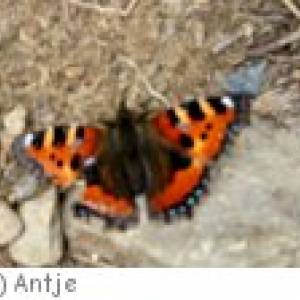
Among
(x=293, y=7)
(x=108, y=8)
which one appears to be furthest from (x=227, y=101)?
(x=108, y=8)

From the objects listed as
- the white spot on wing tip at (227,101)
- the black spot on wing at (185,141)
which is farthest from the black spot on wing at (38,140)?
the white spot on wing tip at (227,101)

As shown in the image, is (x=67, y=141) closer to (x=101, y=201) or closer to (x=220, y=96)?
(x=101, y=201)

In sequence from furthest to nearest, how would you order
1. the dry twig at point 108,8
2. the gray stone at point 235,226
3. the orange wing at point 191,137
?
the dry twig at point 108,8 → the gray stone at point 235,226 → the orange wing at point 191,137

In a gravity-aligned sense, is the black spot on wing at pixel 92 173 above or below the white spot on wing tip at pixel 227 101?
below

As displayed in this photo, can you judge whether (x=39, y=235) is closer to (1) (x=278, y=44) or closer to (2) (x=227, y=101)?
(2) (x=227, y=101)

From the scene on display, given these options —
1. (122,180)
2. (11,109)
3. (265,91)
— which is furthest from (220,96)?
(11,109)

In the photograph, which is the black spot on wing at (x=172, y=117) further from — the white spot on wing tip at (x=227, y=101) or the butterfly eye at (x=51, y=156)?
the butterfly eye at (x=51, y=156)
